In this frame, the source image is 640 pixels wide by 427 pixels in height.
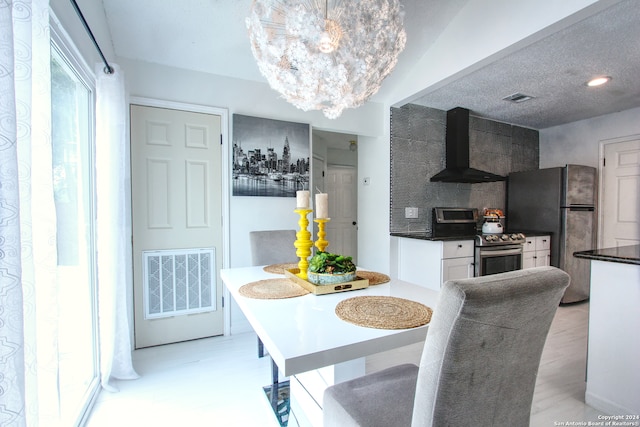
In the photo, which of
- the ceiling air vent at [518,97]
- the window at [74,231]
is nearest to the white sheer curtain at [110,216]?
the window at [74,231]

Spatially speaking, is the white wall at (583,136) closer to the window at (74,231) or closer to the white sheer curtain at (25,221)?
the white sheer curtain at (25,221)

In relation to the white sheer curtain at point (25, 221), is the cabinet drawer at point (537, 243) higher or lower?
lower

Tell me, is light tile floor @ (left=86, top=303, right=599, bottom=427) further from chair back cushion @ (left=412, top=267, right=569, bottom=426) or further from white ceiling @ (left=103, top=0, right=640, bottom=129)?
white ceiling @ (left=103, top=0, right=640, bottom=129)

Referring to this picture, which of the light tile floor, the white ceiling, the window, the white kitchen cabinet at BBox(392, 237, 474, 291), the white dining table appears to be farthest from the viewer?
the white kitchen cabinet at BBox(392, 237, 474, 291)

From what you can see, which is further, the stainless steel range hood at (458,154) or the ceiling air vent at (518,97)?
the stainless steel range hood at (458,154)

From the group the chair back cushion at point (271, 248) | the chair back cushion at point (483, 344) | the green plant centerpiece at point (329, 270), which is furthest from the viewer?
the chair back cushion at point (271, 248)

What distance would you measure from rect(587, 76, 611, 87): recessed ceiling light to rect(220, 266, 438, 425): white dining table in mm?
2943

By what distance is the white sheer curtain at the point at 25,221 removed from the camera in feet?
1.97

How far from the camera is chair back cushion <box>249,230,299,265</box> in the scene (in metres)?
2.18

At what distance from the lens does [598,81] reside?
271 centimetres

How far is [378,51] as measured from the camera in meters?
1.37

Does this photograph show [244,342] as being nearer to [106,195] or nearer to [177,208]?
[177,208]

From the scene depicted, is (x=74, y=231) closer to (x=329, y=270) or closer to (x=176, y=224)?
(x=176, y=224)

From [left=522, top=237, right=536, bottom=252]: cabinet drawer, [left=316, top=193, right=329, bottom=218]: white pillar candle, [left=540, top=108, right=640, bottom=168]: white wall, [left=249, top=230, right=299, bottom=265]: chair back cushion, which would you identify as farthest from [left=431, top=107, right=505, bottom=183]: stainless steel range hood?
[left=316, top=193, right=329, bottom=218]: white pillar candle
